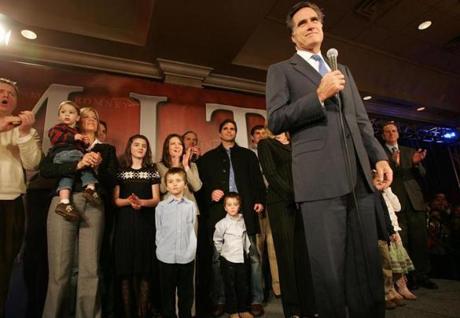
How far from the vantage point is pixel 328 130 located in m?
1.07

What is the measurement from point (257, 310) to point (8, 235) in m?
2.04

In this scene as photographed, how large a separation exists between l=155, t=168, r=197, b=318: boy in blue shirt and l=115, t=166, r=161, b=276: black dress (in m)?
0.23

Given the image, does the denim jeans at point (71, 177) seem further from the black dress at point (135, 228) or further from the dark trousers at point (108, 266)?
the dark trousers at point (108, 266)

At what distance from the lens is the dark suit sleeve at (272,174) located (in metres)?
2.24

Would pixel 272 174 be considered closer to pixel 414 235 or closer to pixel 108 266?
pixel 108 266

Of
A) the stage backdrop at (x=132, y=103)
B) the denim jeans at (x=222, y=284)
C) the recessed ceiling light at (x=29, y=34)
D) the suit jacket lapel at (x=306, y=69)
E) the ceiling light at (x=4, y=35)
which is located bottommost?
the denim jeans at (x=222, y=284)

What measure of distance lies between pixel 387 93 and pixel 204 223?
4450 millimetres

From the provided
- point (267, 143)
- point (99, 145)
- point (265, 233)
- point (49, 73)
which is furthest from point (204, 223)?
point (49, 73)

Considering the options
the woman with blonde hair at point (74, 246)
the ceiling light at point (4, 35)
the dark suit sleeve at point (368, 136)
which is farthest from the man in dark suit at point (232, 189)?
the ceiling light at point (4, 35)

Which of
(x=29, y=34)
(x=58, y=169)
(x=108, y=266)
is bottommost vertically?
(x=108, y=266)

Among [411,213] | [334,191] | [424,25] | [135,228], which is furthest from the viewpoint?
[424,25]

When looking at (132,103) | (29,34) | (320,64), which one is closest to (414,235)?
(320,64)

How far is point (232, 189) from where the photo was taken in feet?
9.57

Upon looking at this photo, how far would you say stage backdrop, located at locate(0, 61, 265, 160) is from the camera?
3111mm
